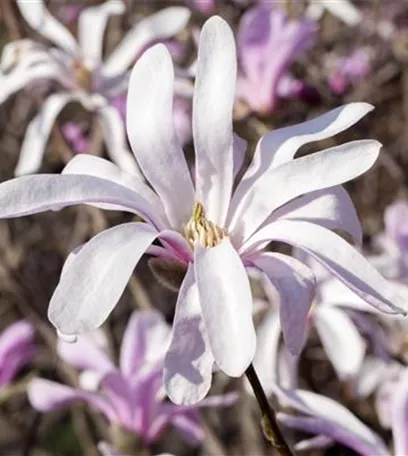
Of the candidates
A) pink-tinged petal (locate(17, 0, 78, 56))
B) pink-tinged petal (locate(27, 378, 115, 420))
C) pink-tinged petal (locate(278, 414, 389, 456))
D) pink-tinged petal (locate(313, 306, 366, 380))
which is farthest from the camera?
pink-tinged petal (locate(17, 0, 78, 56))

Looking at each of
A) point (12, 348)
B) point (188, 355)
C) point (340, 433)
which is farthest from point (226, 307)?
point (12, 348)

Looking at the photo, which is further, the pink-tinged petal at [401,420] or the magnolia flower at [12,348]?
the magnolia flower at [12,348]

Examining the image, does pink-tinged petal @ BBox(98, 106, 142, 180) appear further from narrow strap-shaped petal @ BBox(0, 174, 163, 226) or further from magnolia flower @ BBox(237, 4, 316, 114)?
narrow strap-shaped petal @ BBox(0, 174, 163, 226)

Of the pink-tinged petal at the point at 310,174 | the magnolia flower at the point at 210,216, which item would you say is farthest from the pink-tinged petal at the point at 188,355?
the pink-tinged petal at the point at 310,174

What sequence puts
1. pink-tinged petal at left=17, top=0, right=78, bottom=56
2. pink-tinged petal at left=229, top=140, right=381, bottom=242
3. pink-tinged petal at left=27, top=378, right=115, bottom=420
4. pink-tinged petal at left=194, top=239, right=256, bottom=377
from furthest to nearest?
pink-tinged petal at left=17, top=0, right=78, bottom=56 → pink-tinged petal at left=27, top=378, right=115, bottom=420 → pink-tinged petal at left=229, top=140, right=381, bottom=242 → pink-tinged petal at left=194, top=239, right=256, bottom=377

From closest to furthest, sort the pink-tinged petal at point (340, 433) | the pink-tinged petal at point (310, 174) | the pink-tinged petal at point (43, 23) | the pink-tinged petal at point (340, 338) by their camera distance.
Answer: the pink-tinged petal at point (310, 174) < the pink-tinged petal at point (340, 433) < the pink-tinged petal at point (340, 338) < the pink-tinged petal at point (43, 23)

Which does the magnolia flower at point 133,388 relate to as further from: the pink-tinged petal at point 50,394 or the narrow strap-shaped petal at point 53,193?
the narrow strap-shaped petal at point 53,193

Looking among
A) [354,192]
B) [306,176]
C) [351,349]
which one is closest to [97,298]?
[306,176]

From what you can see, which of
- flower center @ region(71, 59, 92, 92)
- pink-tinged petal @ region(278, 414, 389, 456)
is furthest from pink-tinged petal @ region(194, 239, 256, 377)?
flower center @ region(71, 59, 92, 92)
